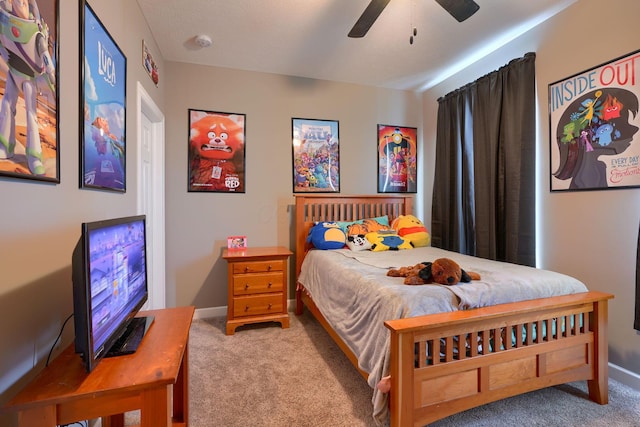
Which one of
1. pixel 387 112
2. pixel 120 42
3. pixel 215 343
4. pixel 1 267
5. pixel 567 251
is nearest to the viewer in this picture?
pixel 1 267

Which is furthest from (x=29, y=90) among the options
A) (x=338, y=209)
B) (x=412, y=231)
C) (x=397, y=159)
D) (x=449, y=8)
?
(x=397, y=159)

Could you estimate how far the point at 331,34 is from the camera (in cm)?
242

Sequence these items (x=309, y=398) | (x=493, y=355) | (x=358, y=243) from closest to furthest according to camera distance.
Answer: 1. (x=493, y=355)
2. (x=309, y=398)
3. (x=358, y=243)

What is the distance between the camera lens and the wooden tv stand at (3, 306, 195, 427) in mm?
772

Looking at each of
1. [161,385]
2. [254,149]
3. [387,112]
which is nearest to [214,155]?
[254,149]

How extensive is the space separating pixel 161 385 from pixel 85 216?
35.9 inches

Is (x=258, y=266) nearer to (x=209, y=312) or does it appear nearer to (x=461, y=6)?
(x=209, y=312)

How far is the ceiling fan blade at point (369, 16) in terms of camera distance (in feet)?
5.27

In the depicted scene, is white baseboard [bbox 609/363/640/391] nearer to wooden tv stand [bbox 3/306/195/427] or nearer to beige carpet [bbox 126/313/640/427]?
beige carpet [bbox 126/313/640/427]

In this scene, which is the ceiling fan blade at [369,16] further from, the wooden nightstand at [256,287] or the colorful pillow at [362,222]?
the wooden nightstand at [256,287]

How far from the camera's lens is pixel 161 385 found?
0.85 metres

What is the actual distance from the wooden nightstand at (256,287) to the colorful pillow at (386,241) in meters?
0.84

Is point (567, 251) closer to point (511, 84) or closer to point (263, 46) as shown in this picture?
point (511, 84)

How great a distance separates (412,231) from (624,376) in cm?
172
